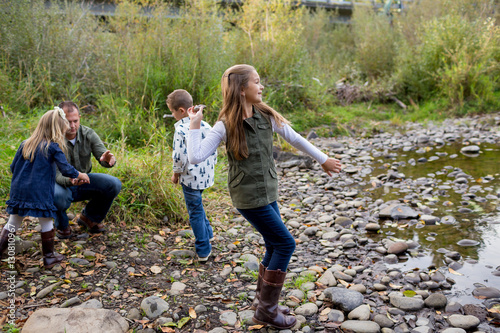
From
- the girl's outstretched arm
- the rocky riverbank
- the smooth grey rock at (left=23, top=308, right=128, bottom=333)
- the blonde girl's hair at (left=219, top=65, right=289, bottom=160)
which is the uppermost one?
the blonde girl's hair at (left=219, top=65, right=289, bottom=160)

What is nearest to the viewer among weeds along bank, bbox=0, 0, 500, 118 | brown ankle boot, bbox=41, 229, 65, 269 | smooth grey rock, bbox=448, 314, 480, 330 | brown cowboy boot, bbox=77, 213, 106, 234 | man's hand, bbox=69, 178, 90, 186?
smooth grey rock, bbox=448, 314, 480, 330

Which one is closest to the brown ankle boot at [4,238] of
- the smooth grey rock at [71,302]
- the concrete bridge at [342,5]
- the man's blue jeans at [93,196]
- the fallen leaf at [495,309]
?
the man's blue jeans at [93,196]

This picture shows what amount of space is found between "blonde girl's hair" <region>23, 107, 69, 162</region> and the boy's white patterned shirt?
91 centimetres

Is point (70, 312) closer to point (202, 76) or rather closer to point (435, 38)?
point (202, 76)

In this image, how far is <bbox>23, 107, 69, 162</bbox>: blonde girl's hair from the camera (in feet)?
10.4

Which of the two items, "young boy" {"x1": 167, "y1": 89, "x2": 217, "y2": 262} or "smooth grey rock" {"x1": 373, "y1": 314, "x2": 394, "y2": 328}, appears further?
"young boy" {"x1": 167, "y1": 89, "x2": 217, "y2": 262}

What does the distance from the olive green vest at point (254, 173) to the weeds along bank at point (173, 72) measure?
1.94 m

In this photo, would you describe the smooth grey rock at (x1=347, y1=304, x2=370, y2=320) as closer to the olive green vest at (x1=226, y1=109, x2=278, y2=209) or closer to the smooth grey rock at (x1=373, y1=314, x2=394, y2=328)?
the smooth grey rock at (x1=373, y1=314, x2=394, y2=328)

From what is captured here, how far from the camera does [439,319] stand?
270 cm

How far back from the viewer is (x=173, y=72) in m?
6.45

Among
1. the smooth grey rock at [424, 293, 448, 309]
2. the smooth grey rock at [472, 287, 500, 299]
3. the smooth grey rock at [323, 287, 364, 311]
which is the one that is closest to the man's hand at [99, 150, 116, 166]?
the smooth grey rock at [323, 287, 364, 311]

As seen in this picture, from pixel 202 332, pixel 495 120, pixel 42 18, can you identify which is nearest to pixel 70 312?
pixel 202 332

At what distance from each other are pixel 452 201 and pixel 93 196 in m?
4.00

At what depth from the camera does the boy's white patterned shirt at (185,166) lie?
342 cm
